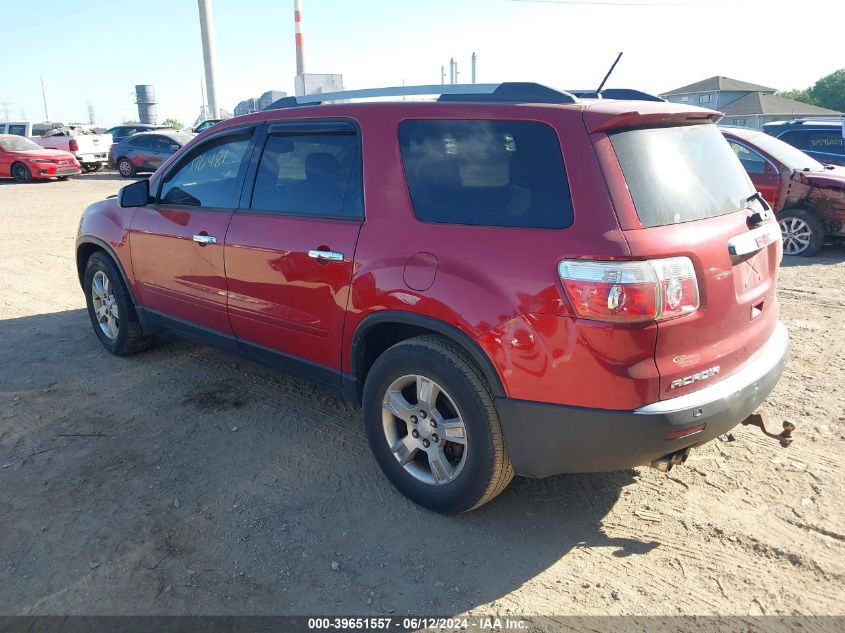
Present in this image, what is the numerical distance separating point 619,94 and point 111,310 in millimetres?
4149

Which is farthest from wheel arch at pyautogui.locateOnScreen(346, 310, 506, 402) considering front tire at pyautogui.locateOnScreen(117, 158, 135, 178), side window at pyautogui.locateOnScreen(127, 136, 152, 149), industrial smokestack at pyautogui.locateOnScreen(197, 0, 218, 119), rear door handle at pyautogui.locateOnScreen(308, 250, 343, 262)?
industrial smokestack at pyautogui.locateOnScreen(197, 0, 218, 119)

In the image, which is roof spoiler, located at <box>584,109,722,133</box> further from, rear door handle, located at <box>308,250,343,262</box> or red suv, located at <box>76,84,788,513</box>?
rear door handle, located at <box>308,250,343,262</box>

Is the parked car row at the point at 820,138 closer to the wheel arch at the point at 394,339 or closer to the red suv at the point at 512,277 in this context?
the red suv at the point at 512,277

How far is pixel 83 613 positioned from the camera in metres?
2.56

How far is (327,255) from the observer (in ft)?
11.0

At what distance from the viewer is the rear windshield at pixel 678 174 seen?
2.61m

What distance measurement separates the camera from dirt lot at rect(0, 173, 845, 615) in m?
2.64

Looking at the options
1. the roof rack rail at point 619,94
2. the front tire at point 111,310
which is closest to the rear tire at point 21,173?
the front tire at point 111,310

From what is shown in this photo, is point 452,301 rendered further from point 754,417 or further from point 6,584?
point 6,584

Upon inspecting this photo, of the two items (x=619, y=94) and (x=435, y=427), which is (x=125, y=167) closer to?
(x=619, y=94)

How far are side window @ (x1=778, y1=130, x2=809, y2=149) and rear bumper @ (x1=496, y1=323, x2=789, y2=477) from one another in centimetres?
1165

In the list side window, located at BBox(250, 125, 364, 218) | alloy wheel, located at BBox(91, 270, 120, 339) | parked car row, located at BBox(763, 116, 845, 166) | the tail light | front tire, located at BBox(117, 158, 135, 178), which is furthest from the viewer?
front tire, located at BBox(117, 158, 135, 178)

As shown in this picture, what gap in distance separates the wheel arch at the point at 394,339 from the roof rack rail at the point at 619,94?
1.38m

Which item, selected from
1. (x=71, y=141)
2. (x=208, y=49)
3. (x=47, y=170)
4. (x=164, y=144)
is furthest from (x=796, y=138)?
(x=208, y=49)
